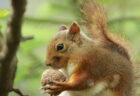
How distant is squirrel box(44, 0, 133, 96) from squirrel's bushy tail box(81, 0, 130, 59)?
0.09 ft

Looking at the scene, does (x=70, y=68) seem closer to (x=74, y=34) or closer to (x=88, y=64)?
(x=88, y=64)

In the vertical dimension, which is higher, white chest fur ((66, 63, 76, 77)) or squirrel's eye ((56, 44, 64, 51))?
squirrel's eye ((56, 44, 64, 51))

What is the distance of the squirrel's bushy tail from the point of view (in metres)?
2.60

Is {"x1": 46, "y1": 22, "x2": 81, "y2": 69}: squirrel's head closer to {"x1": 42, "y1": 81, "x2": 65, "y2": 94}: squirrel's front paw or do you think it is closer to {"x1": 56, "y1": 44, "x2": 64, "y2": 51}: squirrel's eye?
{"x1": 56, "y1": 44, "x2": 64, "y2": 51}: squirrel's eye

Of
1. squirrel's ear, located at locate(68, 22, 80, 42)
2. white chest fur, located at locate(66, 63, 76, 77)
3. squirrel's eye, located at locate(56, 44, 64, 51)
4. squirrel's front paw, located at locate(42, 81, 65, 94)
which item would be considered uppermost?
squirrel's ear, located at locate(68, 22, 80, 42)

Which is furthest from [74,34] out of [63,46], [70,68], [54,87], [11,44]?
[11,44]

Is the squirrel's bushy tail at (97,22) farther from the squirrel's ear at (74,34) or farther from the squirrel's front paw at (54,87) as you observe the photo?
the squirrel's front paw at (54,87)

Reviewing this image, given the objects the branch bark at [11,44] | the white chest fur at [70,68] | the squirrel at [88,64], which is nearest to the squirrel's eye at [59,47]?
the squirrel at [88,64]

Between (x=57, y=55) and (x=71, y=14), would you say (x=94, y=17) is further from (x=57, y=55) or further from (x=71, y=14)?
(x=71, y=14)

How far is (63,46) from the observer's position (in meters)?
2.41

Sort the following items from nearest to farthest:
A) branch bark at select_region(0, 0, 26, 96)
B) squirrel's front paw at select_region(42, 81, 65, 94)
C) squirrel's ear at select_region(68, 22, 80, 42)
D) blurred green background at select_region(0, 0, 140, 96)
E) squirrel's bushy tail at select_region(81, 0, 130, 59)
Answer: branch bark at select_region(0, 0, 26, 96) < squirrel's front paw at select_region(42, 81, 65, 94) < squirrel's ear at select_region(68, 22, 80, 42) < squirrel's bushy tail at select_region(81, 0, 130, 59) < blurred green background at select_region(0, 0, 140, 96)

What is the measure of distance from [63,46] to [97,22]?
0.33 metres

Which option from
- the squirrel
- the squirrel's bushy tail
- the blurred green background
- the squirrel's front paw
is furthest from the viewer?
the blurred green background

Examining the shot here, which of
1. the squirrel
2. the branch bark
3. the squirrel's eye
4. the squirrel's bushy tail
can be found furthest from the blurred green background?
the branch bark
